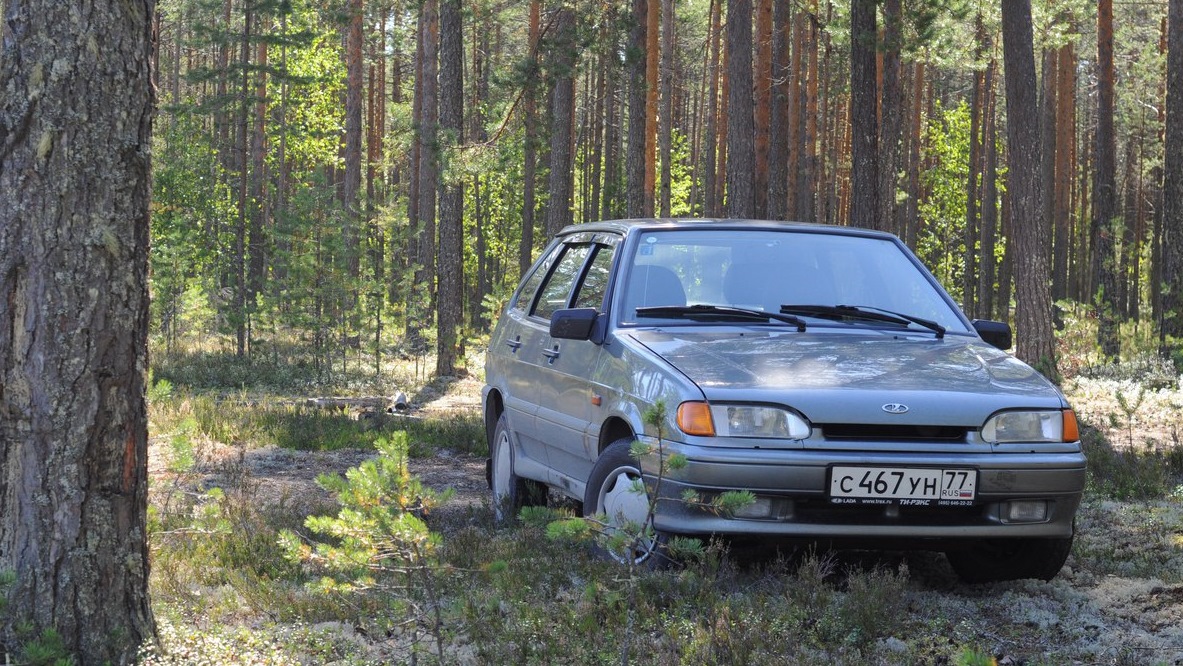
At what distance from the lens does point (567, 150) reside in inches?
1045

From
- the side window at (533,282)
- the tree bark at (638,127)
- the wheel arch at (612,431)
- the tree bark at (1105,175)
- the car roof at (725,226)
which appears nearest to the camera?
the wheel arch at (612,431)

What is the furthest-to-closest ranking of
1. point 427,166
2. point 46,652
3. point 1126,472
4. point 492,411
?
point 427,166 → point 1126,472 → point 492,411 → point 46,652

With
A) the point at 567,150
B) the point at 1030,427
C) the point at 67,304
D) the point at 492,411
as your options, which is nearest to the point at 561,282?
the point at 492,411

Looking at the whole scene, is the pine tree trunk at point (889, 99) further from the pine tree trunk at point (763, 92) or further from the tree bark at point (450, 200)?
the tree bark at point (450, 200)

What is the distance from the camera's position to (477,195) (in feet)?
147

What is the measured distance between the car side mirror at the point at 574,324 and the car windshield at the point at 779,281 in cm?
19

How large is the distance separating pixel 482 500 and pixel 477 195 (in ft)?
122

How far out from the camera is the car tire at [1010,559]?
214 inches

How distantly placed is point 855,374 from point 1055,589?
4.80 ft

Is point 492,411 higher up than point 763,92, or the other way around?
point 763,92

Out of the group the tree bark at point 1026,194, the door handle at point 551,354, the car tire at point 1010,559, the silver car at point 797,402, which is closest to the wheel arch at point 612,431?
the silver car at point 797,402

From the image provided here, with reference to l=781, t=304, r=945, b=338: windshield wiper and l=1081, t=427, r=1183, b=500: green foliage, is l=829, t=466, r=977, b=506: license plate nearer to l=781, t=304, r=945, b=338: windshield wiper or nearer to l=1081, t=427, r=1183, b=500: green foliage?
l=781, t=304, r=945, b=338: windshield wiper

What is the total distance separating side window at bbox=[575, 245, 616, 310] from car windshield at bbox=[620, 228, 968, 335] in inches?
8.9

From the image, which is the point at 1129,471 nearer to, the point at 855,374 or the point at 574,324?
the point at 855,374
